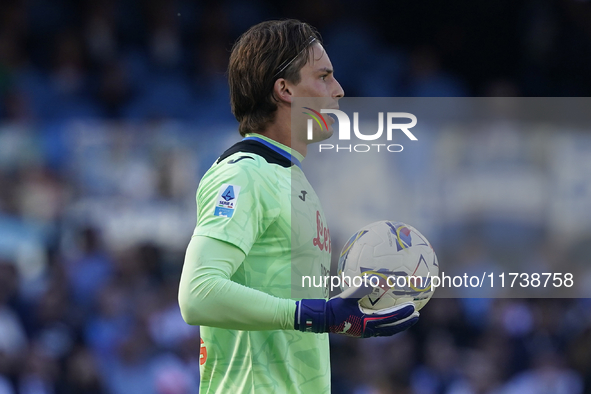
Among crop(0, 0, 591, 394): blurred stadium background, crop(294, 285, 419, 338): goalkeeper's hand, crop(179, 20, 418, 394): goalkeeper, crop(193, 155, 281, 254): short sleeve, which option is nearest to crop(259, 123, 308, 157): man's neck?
crop(179, 20, 418, 394): goalkeeper

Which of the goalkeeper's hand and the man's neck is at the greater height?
the man's neck

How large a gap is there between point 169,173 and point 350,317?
510 cm

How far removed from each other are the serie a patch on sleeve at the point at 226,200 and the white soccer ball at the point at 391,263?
42 centimetres

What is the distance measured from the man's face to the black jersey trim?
0.51 ft

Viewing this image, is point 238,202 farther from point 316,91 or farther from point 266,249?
point 316,91

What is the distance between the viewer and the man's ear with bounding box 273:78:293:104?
237 centimetres

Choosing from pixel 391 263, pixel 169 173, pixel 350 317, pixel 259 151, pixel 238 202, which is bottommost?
pixel 350 317

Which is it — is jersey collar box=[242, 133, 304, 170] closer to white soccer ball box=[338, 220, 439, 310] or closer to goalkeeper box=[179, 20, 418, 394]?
goalkeeper box=[179, 20, 418, 394]

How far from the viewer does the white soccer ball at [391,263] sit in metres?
2.12

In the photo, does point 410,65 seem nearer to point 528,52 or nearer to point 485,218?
point 528,52

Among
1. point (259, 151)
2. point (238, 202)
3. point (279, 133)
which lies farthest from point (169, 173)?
point (238, 202)

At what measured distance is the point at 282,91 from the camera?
2.38 m

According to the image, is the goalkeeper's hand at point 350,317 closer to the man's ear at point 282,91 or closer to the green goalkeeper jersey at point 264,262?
the green goalkeeper jersey at point 264,262

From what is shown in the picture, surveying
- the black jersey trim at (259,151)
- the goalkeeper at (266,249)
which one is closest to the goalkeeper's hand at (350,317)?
the goalkeeper at (266,249)
